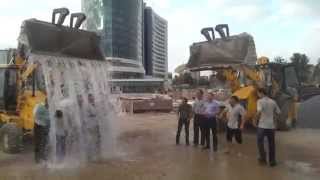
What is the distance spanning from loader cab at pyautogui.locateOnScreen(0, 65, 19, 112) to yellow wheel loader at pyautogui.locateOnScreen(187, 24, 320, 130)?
583 centimetres

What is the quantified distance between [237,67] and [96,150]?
6.32m

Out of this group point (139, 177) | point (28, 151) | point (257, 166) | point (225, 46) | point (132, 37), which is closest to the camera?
point (139, 177)

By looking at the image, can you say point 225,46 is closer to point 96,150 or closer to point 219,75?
point 219,75

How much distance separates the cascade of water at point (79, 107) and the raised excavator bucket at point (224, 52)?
4.19 metres

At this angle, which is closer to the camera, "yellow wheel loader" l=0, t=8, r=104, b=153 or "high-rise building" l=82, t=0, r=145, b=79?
"yellow wheel loader" l=0, t=8, r=104, b=153

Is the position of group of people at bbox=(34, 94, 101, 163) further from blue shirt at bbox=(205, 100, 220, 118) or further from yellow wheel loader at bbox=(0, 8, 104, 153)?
blue shirt at bbox=(205, 100, 220, 118)

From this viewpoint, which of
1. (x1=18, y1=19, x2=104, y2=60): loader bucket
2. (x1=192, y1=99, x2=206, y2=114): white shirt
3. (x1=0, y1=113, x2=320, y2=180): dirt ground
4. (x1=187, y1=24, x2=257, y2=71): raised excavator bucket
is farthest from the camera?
(x1=187, y1=24, x2=257, y2=71): raised excavator bucket

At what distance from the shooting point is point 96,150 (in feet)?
41.4

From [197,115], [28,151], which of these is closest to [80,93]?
[28,151]

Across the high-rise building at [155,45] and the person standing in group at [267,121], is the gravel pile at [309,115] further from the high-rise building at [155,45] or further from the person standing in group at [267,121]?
the high-rise building at [155,45]

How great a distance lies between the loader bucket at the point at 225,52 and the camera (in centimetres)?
1619

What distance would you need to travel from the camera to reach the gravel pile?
2103 centimetres

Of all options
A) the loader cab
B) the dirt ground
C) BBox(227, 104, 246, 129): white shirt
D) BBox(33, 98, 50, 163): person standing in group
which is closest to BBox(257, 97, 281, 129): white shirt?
the dirt ground

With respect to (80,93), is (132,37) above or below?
above
